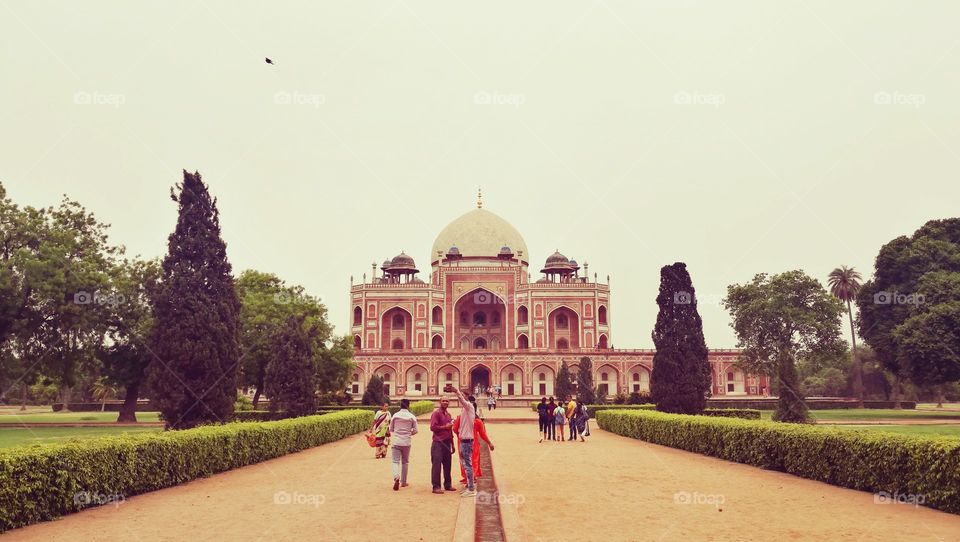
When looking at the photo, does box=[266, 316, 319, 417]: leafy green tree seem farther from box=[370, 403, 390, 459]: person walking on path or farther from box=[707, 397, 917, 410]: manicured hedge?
box=[707, 397, 917, 410]: manicured hedge

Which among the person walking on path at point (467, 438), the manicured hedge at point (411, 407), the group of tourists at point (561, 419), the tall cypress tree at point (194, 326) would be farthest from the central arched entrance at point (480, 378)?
the person walking on path at point (467, 438)

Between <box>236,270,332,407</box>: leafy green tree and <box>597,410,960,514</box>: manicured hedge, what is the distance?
20.4 metres

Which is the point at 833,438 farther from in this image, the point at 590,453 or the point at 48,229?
the point at 48,229

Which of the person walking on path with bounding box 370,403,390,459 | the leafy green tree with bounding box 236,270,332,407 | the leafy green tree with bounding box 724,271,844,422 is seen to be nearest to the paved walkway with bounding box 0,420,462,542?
the person walking on path with bounding box 370,403,390,459

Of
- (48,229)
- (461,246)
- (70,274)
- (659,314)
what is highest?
(461,246)

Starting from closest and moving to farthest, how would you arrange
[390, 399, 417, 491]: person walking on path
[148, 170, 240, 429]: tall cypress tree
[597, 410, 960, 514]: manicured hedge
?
1. [597, 410, 960, 514]: manicured hedge
2. [390, 399, 417, 491]: person walking on path
3. [148, 170, 240, 429]: tall cypress tree

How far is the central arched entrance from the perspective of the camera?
6141 centimetres

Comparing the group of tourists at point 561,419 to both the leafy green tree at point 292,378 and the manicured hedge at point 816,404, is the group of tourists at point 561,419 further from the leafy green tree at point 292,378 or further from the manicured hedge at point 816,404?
the manicured hedge at point 816,404

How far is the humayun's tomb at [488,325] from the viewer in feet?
194

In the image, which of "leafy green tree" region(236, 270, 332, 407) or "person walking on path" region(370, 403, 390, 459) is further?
"leafy green tree" region(236, 270, 332, 407)

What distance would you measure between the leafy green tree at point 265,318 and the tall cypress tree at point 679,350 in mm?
15991

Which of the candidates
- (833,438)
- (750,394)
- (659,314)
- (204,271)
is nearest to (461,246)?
(750,394)

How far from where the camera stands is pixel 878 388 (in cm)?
6425

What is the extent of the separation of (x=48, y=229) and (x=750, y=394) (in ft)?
176
